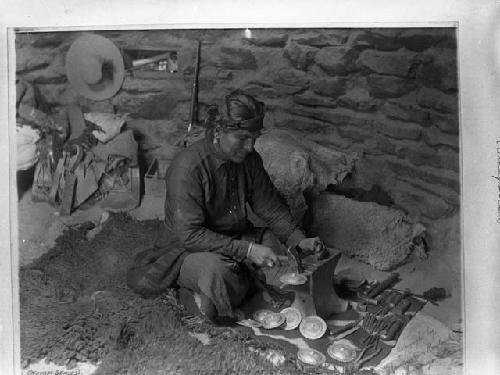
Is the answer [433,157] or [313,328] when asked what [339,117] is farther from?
[313,328]

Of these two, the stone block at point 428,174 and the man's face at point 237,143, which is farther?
the stone block at point 428,174

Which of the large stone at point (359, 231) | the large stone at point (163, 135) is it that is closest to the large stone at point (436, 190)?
the large stone at point (359, 231)

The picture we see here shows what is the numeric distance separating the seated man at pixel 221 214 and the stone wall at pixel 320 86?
130 millimetres

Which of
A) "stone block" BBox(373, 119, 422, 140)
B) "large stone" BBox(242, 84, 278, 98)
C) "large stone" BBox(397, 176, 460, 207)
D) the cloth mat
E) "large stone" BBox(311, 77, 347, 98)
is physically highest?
"large stone" BBox(311, 77, 347, 98)

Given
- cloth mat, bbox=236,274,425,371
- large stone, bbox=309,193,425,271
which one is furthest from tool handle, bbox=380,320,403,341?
large stone, bbox=309,193,425,271

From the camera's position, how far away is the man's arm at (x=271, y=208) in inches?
90.1

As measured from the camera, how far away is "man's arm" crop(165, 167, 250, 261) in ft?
7.24

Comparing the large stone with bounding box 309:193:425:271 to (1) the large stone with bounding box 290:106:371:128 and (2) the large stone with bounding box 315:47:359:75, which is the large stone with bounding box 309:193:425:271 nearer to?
(1) the large stone with bounding box 290:106:371:128

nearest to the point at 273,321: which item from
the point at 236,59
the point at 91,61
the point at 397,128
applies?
the point at 397,128

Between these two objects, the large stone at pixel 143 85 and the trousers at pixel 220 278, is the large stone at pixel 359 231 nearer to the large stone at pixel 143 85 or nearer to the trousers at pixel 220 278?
the trousers at pixel 220 278

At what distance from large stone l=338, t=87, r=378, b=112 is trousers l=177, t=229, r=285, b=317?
0.72 metres

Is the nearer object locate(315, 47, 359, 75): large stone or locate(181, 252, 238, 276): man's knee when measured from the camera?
locate(181, 252, 238, 276): man's knee

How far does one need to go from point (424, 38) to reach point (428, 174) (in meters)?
0.60

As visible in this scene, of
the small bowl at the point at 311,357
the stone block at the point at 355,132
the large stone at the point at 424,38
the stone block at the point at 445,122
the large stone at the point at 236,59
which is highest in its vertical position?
the large stone at the point at 424,38
